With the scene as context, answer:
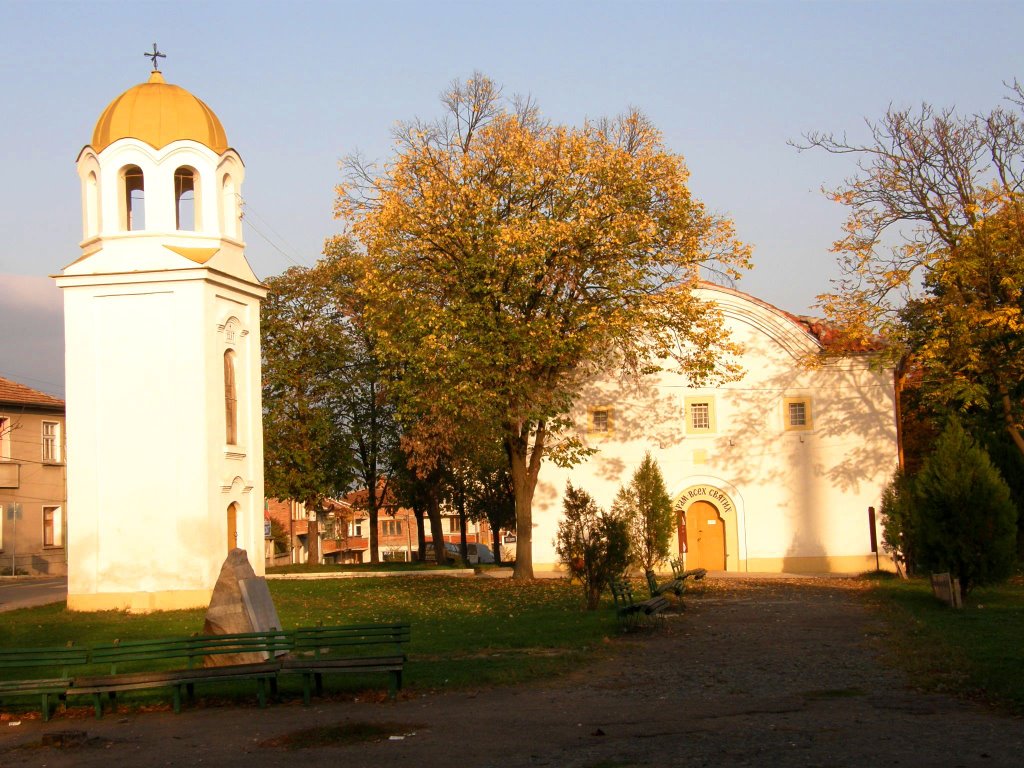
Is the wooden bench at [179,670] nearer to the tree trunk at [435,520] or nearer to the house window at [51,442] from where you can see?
the tree trunk at [435,520]

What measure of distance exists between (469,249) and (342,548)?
6207 cm

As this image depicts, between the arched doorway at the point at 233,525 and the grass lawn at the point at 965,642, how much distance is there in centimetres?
1402

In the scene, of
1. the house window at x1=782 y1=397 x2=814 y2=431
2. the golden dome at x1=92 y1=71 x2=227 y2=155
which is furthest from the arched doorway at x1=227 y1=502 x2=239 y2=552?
the house window at x1=782 y1=397 x2=814 y2=431

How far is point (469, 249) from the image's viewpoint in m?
26.8

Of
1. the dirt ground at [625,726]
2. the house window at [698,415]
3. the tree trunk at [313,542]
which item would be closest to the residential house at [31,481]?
the tree trunk at [313,542]

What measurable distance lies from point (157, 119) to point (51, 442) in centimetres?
2406

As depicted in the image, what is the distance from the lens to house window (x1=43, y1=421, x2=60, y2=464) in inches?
1764

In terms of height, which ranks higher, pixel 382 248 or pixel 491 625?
pixel 382 248

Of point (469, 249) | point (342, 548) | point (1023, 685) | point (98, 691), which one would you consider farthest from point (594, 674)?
point (342, 548)

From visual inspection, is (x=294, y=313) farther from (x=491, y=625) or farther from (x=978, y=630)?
(x=978, y=630)

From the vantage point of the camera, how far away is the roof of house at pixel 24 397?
4294cm

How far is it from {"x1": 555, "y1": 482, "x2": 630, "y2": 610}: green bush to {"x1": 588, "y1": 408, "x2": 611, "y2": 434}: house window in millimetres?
15160

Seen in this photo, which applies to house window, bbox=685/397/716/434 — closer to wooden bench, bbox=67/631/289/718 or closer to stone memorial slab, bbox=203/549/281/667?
stone memorial slab, bbox=203/549/281/667

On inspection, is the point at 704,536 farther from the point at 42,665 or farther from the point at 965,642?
the point at 42,665
